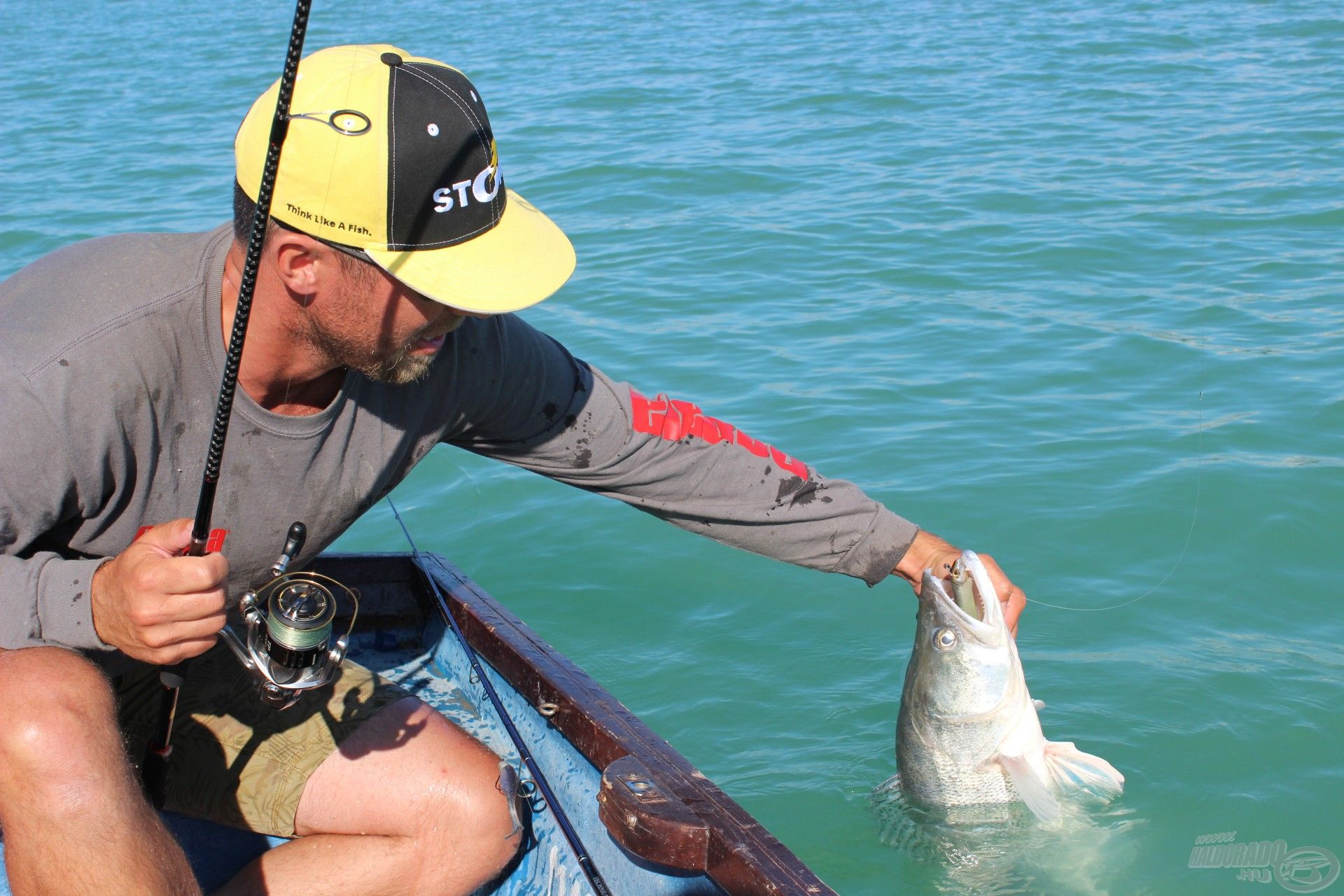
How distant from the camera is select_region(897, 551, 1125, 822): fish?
3254 mm

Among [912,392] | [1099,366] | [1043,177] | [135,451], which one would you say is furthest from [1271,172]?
[135,451]

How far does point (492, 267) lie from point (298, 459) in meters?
0.62

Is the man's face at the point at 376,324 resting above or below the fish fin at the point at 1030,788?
above

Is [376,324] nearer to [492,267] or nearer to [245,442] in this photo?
[492,267]

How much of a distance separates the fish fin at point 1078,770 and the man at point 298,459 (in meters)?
0.79

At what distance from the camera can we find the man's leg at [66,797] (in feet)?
7.20

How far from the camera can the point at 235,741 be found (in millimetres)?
2979

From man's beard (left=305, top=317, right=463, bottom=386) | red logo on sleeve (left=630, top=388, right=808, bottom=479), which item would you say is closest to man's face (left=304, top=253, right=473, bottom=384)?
man's beard (left=305, top=317, right=463, bottom=386)

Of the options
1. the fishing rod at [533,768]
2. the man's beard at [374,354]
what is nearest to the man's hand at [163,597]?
the man's beard at [374,354]

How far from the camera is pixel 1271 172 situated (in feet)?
32.2

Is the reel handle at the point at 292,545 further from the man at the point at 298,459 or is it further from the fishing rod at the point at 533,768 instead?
the fishing rod at the point at 533,768

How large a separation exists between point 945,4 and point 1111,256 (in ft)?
32.6

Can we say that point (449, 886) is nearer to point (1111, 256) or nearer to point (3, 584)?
point (3, 584)

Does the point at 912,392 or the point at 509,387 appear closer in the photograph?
the point at 509,387
